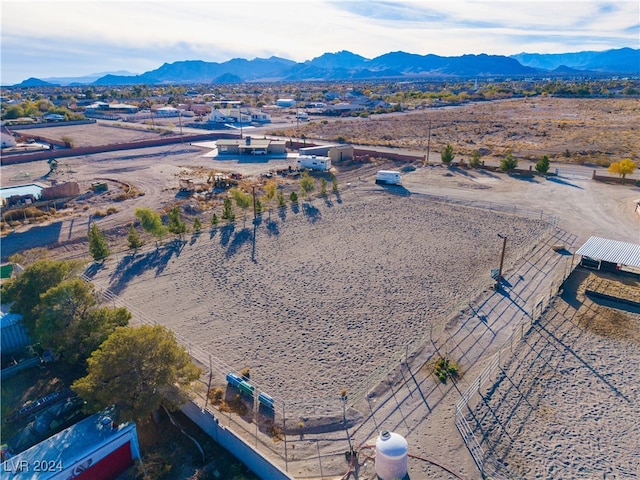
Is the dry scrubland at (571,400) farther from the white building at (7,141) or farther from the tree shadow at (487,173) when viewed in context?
the white building at (7,141)

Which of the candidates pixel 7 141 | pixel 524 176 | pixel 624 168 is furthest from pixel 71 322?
pixel 7 141

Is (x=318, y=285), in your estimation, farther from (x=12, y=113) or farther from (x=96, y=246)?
(x=12, y=113)

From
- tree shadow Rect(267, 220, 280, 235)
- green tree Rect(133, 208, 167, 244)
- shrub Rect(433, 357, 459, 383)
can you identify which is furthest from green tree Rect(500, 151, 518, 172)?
green tree Rect(133, 208, 167, 244)

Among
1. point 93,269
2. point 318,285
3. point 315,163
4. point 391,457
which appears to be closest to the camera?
point 391,457

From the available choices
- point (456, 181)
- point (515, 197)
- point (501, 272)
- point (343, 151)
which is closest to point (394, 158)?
point (343, 151)

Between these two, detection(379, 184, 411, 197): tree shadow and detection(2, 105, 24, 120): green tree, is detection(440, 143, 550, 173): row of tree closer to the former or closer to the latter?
detection(379, 184, 411, 197): tree shadow

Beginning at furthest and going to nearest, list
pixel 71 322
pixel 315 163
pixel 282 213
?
pixel 315 163 → pixel 282 213 → pixel 71 322
